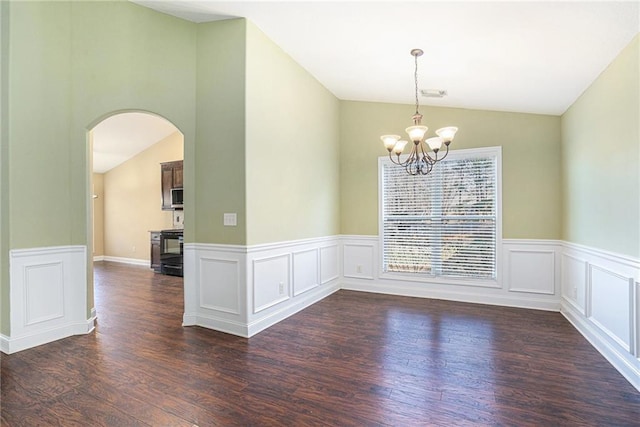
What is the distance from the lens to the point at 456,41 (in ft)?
9.52

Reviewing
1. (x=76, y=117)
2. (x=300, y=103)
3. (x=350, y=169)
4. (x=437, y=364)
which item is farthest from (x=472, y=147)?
(x=76, y=117)

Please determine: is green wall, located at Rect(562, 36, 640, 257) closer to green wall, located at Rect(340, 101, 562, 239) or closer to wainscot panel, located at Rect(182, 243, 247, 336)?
green wall, located at Rect(340, 101, 562, 239)

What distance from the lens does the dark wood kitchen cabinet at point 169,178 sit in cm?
734

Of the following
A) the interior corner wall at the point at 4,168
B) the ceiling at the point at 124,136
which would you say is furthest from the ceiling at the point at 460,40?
the ceiling at the point at 124,136

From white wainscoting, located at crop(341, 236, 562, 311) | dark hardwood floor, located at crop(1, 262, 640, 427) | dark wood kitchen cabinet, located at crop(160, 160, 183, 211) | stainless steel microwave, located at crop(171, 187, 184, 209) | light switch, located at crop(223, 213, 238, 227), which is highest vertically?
dark wood kitchen cabinet, located at crop(160, 160, 183, 211)

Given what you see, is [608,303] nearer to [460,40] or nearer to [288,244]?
[460,40]

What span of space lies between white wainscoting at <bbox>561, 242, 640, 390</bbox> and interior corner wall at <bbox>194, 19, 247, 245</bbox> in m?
3.28

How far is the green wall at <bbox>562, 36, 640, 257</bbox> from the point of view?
2479 millimetres

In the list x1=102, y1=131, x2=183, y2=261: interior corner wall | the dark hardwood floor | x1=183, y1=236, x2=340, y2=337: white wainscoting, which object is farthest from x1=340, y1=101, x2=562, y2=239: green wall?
x1=102, y1=131, x2=183, y2=261: interior corner wall

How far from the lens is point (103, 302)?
4598 mm

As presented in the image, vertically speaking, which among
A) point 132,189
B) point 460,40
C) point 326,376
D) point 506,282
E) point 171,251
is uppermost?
point 460,40

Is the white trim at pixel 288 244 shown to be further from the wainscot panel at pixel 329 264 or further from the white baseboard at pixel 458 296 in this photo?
the white baseboard at pixel 458 296

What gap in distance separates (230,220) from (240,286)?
0.69 metres

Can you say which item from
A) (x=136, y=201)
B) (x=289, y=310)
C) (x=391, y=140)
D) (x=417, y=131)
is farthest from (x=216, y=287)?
(x=136, y=201)
